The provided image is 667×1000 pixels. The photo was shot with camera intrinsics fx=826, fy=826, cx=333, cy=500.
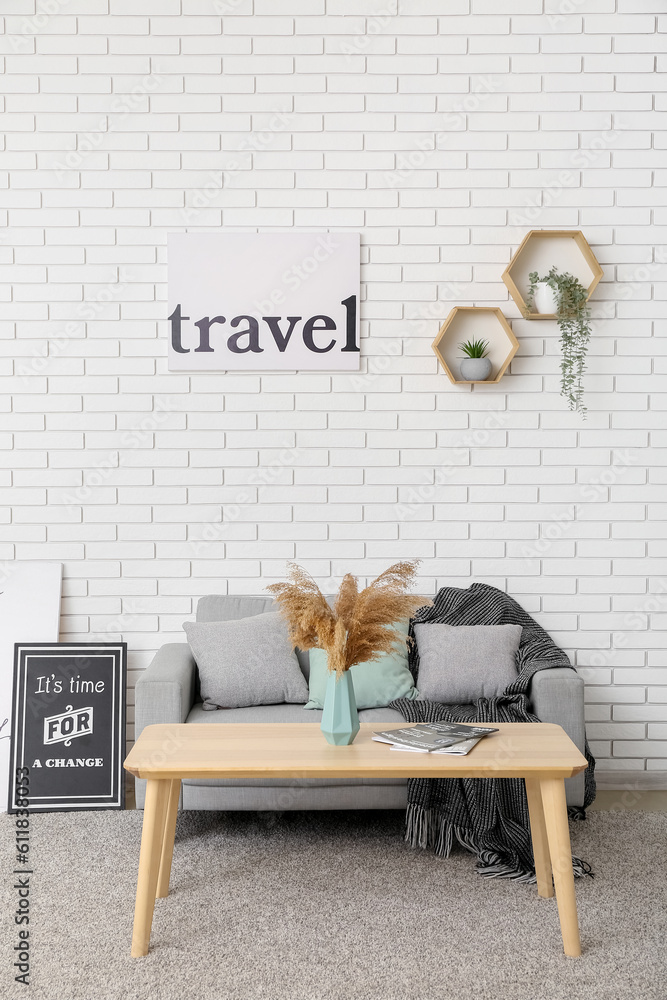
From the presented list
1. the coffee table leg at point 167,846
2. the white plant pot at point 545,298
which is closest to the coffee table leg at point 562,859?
the coffee table leg at point 167,846

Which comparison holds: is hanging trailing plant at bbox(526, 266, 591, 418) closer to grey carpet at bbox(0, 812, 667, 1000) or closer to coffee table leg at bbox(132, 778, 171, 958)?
grey carpet at bbox(0, 812, 667, 1000)

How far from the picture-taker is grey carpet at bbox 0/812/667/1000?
200cm

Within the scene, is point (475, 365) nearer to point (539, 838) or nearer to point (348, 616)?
point (348, 616)

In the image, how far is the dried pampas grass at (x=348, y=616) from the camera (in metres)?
2.21

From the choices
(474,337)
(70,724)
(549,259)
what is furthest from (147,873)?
(549,259)

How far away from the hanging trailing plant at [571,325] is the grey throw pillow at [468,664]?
1021 mm

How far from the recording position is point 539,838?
240 centimetres

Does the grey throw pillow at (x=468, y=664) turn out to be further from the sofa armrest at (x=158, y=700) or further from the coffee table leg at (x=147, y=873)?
the coffee table leg at (x=147, y=873)

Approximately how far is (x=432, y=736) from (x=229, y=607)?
1219 mm

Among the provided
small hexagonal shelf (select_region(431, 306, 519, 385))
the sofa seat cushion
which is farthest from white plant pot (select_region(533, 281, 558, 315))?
the sofa seat cushion

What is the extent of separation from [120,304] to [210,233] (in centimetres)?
46

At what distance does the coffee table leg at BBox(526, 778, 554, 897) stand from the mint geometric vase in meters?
0.57

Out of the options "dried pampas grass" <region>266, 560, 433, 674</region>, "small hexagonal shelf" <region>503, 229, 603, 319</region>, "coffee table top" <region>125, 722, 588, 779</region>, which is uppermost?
"small hexagonal shelf" <region>503, 229, 603, 319</region>

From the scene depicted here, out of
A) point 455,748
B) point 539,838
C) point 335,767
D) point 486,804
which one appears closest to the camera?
point 335,767
